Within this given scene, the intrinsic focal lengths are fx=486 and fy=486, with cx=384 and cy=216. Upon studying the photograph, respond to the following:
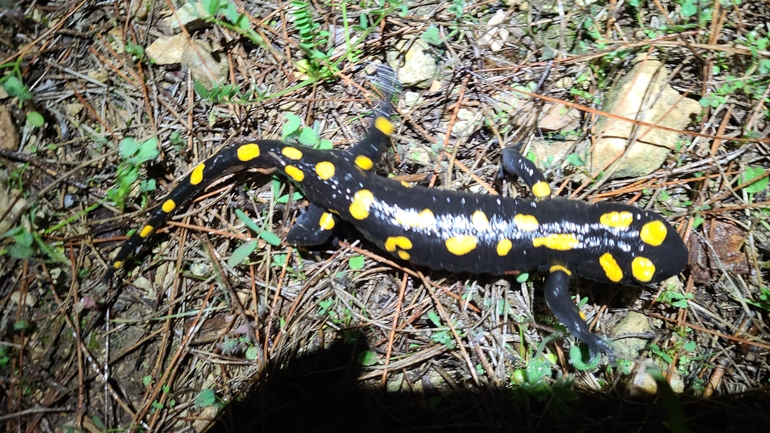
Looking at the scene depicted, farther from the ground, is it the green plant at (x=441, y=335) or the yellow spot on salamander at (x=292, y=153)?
the yellow spot on salamander at (x=292, y=153)

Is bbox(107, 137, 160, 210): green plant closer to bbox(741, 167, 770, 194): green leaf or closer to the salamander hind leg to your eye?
the salamander hind leg

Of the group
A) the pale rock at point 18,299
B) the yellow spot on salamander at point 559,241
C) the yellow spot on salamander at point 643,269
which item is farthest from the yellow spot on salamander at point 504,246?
the pale rock at point 18,299

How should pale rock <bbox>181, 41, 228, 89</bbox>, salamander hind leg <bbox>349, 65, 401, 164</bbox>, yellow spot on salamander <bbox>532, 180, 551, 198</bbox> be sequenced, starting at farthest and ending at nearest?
pale rock <bbox>181, 41, 228, 89</bbox>, salamander hind leg <bbox>349, 65, 401, 164</bbox>, yellow spot on salamander <bbox>532, 180, 551, 198</bbox>

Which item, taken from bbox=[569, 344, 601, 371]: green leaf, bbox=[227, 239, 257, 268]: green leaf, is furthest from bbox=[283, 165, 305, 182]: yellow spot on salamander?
bbox=[569, 344, 601, 371]: green leaf

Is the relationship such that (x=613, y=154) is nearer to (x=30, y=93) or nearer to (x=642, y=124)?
(x=642, y=124)

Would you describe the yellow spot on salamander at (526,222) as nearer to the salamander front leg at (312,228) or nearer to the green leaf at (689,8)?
the salamander front leg at (312,228)

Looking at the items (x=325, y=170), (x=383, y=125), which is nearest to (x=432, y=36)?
(x=383, y=125)

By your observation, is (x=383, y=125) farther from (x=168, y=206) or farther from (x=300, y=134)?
(x=168, y=206)
